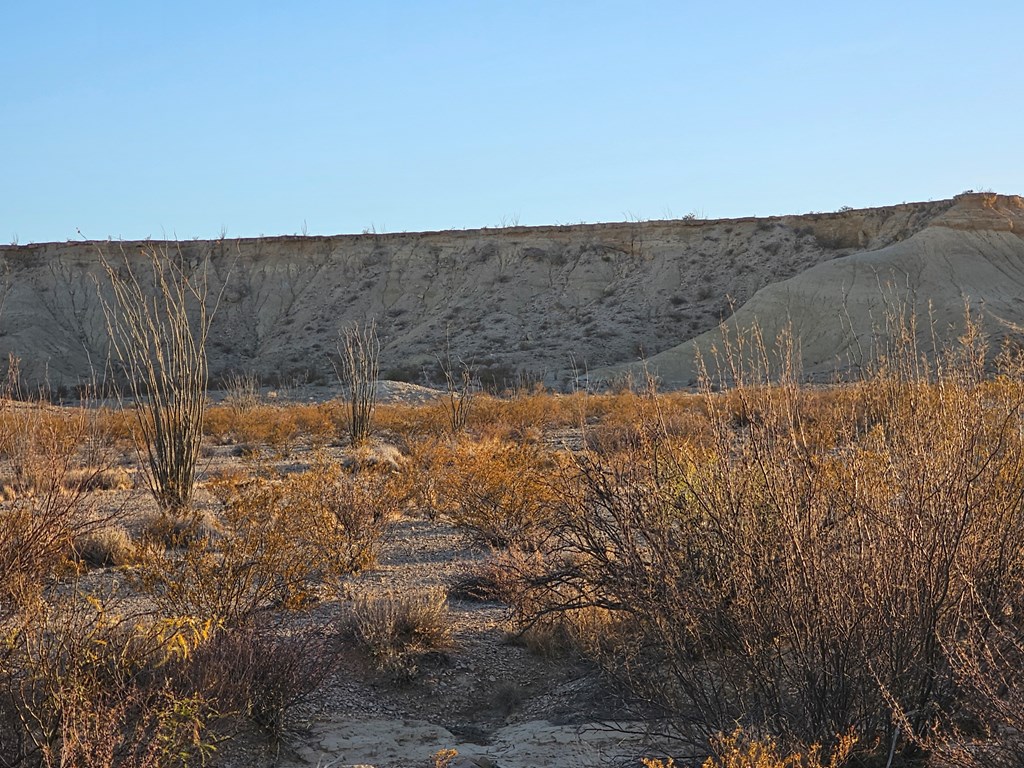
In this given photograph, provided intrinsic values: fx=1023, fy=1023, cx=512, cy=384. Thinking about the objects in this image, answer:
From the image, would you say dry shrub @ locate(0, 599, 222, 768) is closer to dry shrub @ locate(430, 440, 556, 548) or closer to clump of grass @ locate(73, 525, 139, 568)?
clump of grass @ locate(73, 525, 139, 568)

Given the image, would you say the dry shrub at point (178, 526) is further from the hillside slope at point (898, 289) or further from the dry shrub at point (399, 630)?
the hillside slope at point (898, 289)

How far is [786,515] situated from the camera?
12.9 feet

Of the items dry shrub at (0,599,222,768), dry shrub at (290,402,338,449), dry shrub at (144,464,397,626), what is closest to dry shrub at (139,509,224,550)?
dry shrub at (144,464,397,626)

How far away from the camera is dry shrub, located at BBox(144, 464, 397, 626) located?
5797 millimetres

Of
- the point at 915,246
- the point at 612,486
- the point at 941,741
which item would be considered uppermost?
the point at 915,246

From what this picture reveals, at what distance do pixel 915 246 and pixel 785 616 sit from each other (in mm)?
34439

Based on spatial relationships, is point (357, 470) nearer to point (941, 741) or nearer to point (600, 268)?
point (941, 741)

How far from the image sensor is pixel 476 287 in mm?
43344

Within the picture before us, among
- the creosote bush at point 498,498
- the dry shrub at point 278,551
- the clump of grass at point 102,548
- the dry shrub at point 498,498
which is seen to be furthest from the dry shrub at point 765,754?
the clump of grass at point 102,548

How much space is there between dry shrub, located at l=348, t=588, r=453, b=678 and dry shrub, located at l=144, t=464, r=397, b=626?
420mm

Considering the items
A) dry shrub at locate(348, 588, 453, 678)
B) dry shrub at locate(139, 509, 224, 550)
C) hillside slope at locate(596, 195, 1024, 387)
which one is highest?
hillside slope at locate(596, 195, 1024, 387)

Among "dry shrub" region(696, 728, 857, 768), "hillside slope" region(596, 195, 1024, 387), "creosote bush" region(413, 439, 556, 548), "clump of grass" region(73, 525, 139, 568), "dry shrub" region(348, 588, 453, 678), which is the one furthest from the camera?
"hillside slope" region(596, 195, 1024, 387)

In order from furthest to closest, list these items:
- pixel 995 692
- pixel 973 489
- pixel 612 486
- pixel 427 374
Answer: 1. pixel 427 374
2. pixel 612 486
3. pixel 973 489
4. pixel 995 692

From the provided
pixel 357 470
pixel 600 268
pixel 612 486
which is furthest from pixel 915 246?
pixel 612 486
